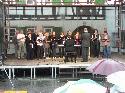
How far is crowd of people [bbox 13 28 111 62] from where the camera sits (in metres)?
25.4

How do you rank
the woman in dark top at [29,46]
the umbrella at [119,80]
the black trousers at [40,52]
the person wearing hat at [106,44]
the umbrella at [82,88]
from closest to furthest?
the umbrella at [119,80]
the umbrella at [82,88]
the woman in dark top at [29,46]
the black trousers at [40,52]
the person wearing hat at [106,44]

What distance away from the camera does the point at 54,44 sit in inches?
1040

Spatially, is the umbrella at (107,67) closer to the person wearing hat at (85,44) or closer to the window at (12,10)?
the person wearing hat at (85,44)

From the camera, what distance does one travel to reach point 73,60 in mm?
26188

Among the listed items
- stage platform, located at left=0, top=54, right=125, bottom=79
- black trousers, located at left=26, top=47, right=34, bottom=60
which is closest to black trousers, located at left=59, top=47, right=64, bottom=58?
stage platform, located at left=0, top=54, right=125, bottom=79

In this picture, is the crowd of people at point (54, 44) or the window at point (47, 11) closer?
the crowd of people at point (54, 44)

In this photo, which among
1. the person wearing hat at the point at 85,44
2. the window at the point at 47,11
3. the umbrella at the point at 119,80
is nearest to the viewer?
the umbrella at the point at 119,80

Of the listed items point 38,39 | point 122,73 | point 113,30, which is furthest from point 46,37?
point 122,73

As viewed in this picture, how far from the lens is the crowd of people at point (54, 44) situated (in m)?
25.4

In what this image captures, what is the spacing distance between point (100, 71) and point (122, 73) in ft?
16.6

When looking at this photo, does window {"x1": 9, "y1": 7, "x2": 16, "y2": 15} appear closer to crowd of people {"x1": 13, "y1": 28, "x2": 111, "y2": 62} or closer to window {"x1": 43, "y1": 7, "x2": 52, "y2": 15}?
window {"x1": 43, "y1": 7, "x2": 52, "y2": 15}

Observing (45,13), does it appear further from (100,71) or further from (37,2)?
(100,71)

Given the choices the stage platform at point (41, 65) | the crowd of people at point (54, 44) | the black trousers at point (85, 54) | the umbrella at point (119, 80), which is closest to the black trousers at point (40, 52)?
the crowd of people at point (54, 44)

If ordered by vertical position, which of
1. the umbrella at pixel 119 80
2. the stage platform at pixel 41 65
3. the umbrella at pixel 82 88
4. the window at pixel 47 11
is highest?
the window at pixel 47 11
